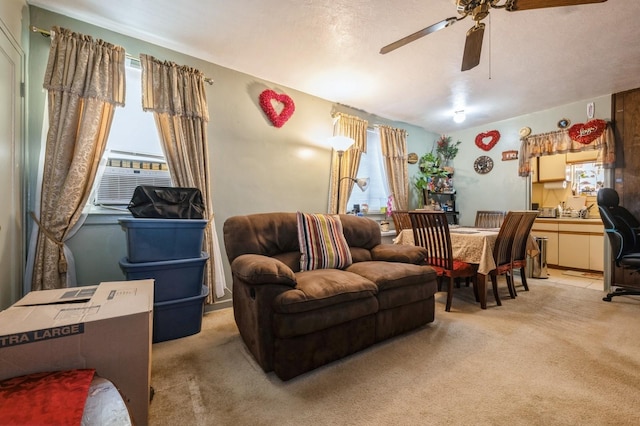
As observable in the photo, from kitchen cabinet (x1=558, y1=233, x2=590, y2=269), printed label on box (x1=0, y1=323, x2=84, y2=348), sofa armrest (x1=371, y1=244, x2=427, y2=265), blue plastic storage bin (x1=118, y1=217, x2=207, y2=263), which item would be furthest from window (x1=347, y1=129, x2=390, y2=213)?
printed label on box (x1=0, y1=323, x2=84, y2=348)

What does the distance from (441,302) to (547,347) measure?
107 cm

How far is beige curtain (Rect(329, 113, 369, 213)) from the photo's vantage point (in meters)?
3.80

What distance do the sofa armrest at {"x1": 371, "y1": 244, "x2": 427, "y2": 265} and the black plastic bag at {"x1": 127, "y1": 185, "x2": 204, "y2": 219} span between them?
164 cm

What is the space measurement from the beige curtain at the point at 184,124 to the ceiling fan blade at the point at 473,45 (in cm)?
232

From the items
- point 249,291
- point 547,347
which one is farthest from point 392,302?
point 547,347

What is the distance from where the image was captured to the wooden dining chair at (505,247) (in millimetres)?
2699

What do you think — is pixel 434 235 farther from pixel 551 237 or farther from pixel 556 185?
pixel 556 185

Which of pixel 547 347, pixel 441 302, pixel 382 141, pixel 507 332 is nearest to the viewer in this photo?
pixel 547 347

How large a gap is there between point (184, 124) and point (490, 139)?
4.84m

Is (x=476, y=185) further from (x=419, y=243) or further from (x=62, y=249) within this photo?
(x=62, y=249)

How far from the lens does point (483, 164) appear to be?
191 inches

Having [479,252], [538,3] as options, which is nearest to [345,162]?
[479,252]

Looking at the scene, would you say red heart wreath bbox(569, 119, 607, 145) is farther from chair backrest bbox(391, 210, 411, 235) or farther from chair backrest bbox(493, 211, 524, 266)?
chair backrest bbox(391, 210, 411, 235)

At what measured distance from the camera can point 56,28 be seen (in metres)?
2.04
